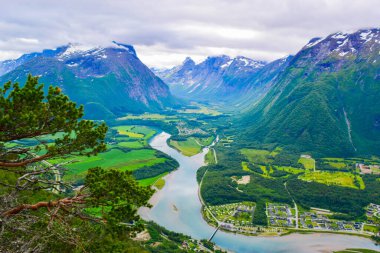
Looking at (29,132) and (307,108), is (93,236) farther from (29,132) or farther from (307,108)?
(307,108)

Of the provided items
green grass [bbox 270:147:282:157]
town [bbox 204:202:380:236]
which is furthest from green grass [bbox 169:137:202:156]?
town [bbox 204:202:380:236]

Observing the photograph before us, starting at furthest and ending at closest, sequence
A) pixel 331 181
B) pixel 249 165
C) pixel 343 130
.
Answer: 1. pixel 343 130
2. pixel 249 165
3. pixel 331 181

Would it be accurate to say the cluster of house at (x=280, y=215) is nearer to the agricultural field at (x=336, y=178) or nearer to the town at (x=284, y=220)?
the town at (x=284, y=220)

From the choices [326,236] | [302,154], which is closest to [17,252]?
[326,236]

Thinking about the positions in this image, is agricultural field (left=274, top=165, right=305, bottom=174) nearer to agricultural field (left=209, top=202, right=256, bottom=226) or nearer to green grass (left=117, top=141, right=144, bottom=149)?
agricultural field (left=209, top=202, right=256, bottom=226)

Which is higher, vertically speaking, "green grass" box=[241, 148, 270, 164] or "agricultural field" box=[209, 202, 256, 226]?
"agricultural field" box=[209, 202, 256, 226]

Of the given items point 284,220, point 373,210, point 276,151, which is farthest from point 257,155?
point 284,220

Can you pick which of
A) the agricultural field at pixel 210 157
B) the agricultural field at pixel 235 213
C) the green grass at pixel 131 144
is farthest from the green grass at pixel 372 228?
the green grass at pixel 131 144
